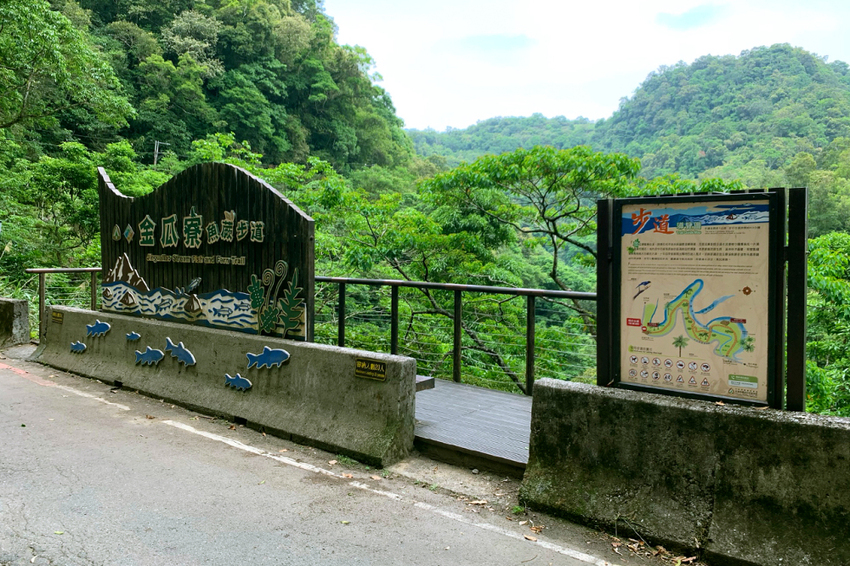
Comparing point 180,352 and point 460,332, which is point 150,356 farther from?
point 460,332

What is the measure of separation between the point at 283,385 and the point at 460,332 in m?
2.05

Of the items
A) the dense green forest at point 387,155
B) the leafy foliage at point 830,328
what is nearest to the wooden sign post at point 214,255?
the dense green forest at point 387,155

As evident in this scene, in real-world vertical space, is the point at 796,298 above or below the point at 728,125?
below

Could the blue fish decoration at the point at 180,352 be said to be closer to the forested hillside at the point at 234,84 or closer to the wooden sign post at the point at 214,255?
the wooden sign post at the point at 214,255

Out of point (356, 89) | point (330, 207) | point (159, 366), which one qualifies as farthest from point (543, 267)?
point (356, 89)

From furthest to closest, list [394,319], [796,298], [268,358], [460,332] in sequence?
[394,319] < [460,332] < [268,358] < [796,298]

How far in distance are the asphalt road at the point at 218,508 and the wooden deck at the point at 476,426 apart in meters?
0.49

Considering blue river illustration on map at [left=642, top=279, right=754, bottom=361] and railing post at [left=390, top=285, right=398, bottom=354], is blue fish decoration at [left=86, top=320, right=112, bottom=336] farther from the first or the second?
blue river illustration on map at [left=642, top=279, right=754, bottom=361]

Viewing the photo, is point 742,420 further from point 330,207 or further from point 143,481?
point 330,207

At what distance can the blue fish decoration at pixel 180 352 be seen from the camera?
6.45m

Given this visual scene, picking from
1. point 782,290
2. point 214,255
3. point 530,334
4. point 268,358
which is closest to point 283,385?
point 268,358

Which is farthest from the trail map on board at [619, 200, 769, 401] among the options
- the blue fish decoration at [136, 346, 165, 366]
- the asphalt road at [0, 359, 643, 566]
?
the blue fish decoration at [136, 346, 165, 366]

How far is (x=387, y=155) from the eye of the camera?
4847 cm

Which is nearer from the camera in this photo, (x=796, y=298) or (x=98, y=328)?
(x=796, y=298)
